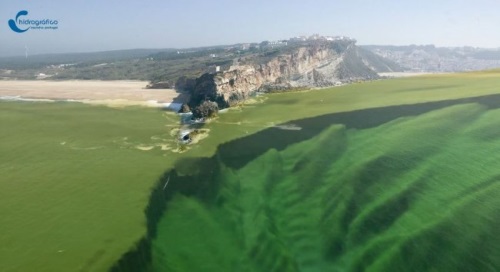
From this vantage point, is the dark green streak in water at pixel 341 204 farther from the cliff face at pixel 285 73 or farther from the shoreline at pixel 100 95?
the shoreline at pixel 100 95

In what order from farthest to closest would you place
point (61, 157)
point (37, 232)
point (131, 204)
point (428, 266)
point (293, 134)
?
1. point (293, 134)
2. point (61, 157)
3. point (131, 204)
4. point (37, 232)
5. point (428, 266)

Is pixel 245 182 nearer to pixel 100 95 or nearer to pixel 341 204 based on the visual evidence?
pixel 341 204

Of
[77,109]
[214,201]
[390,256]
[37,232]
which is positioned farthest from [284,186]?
[77,109]

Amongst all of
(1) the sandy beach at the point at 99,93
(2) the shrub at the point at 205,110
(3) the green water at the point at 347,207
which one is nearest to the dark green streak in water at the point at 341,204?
(3) the green water at the point at 347,207

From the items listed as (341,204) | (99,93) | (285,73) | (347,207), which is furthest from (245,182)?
(99,93)

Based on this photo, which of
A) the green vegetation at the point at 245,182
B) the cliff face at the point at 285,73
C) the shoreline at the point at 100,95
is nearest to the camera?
the green vegetation at the point at 245,182

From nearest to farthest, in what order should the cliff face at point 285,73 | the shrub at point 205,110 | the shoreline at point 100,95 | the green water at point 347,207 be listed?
the green water at point 347,207, the shrub at point 205,110, the cliff face at point 285,73, the shoreline at point 100,95

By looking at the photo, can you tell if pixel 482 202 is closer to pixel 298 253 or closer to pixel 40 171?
pixel 298 253

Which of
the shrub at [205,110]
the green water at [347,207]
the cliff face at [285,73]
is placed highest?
the cliff face at [285,73]
